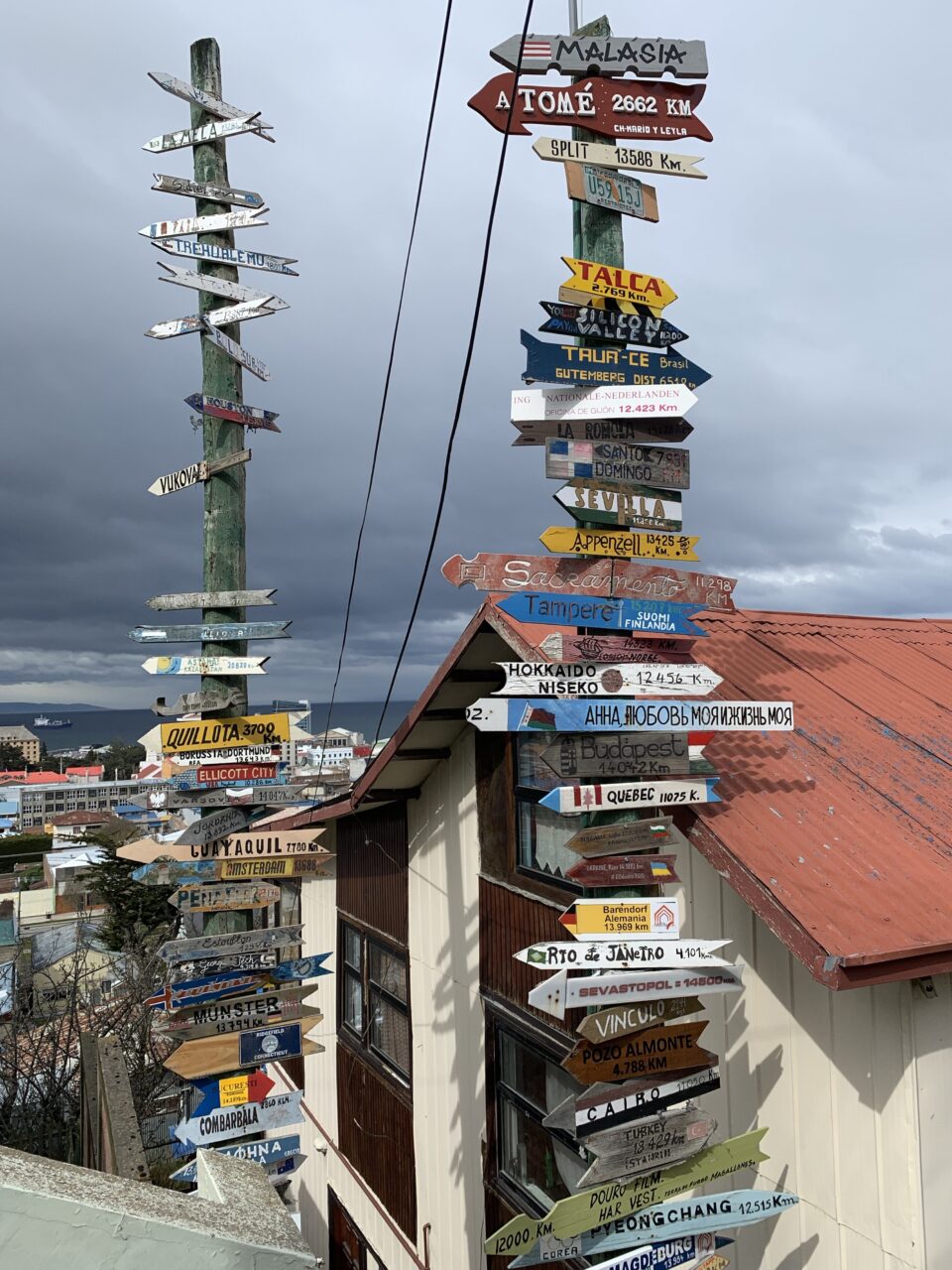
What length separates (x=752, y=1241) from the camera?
16.9ft

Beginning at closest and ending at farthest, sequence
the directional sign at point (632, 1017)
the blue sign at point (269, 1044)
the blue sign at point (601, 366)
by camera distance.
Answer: the directional sign at point (632, 1017), the blue sign at point (601, 366), the blue sign at point (269, 1044)

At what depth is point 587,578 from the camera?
14.7 feet

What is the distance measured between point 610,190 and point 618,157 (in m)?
0.16

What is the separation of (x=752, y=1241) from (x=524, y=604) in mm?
4038

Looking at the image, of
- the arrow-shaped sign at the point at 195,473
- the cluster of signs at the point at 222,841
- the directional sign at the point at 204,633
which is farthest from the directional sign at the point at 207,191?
the directional sign at the point at 204,633

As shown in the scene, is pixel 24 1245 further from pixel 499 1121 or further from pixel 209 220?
pixel 209 220

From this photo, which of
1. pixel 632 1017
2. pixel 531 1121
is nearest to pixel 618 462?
pixel 632 1017

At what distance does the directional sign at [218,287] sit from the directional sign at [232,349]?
30cm

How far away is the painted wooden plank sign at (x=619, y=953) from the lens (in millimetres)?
4055

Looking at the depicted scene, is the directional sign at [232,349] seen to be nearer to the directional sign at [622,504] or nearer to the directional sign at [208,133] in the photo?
the directional sign at [208,133]

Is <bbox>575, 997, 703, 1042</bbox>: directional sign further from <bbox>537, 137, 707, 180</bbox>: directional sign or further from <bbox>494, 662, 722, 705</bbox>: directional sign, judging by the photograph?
<bbox>537, 137, 707, 180</bbox>: directional sign

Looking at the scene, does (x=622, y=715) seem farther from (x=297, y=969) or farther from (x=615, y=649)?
(x=297, y=969)

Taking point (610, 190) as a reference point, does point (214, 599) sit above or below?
below

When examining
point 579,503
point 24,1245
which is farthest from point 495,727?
point 24,1245
